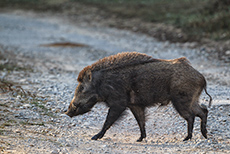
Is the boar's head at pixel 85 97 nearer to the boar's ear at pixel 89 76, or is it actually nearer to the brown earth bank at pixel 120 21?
the boar's ear at pixel 89 76

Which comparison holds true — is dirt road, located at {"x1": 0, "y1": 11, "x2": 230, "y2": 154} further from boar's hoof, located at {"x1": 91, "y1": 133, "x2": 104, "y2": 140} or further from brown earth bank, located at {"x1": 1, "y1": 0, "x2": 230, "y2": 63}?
brown earth bank, located at {"x1": 1, "y1": 0, "x2": 230, "y2": 63}

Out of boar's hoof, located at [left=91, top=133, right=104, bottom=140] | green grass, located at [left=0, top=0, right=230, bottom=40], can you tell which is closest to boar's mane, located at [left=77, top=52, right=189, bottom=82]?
boar's hoof, located at [left=91, top=133, right=104, bottom=140]

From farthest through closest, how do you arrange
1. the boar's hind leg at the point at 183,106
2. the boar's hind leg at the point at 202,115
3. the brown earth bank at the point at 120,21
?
the brown earth bank at the point at 120,21 → the boar's hind leg at the point at 202,115 → the boar's hind leg at the point at 183,106

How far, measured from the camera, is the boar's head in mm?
5680

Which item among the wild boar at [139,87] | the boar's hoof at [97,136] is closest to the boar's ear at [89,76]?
the wild boar at [139,87]

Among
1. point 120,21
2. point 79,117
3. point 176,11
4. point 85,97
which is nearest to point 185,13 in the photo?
point 176,11

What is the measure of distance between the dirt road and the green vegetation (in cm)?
180

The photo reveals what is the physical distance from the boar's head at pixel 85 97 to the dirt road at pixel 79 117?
1.39 ft

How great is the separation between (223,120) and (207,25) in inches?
373

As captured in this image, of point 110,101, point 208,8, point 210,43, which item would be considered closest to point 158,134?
point 110,101

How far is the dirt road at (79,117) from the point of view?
16.7 ft

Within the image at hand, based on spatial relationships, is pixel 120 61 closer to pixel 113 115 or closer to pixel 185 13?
pixel 113 115

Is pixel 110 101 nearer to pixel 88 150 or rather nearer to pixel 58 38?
pixel 88 150

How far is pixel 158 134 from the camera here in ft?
19.4
